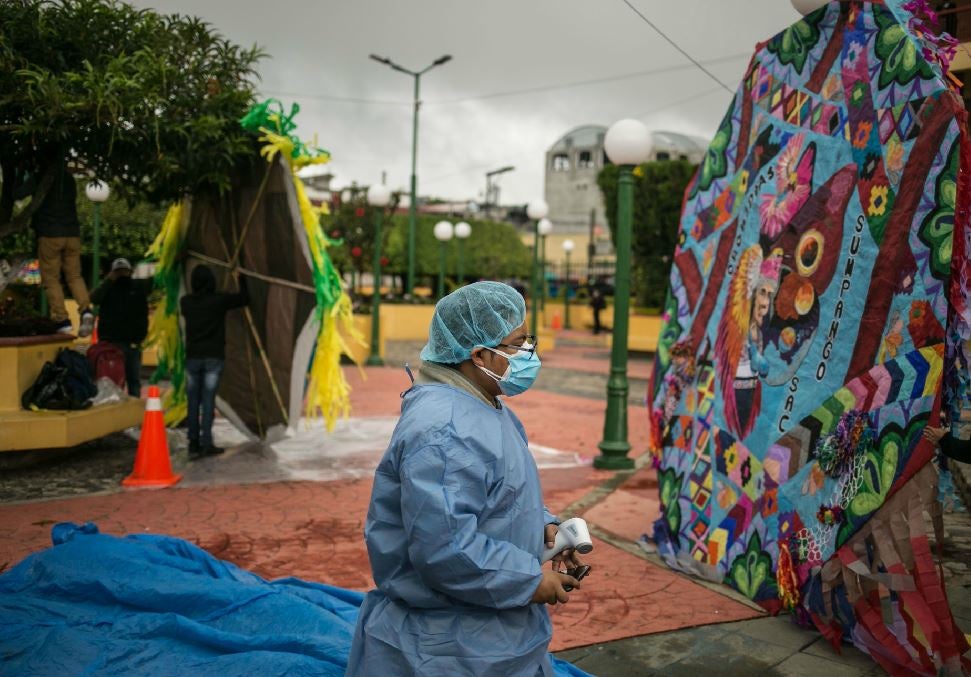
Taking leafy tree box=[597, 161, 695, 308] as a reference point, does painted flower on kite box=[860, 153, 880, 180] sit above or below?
below

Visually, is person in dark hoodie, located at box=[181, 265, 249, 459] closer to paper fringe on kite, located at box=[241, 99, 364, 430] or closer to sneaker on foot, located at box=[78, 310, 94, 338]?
paper fringe on kite, located at box=[241, 99, 364, 430]

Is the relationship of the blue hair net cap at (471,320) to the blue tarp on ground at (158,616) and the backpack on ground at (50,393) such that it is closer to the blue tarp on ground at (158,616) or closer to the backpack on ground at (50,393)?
the blue tarp on ground at (158,616)

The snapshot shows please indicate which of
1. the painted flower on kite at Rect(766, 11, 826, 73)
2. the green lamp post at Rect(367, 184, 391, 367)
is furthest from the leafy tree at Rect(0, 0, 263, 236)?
the green lamp post at Rect(367, 184, 391, 367)

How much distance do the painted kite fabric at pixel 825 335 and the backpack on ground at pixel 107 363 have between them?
17.4ft

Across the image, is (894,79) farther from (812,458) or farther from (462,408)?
(462,408)

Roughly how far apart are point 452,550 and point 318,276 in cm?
593

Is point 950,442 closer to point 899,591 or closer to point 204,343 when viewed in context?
point 899,591

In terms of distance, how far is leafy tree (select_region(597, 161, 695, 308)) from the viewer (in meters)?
23.7

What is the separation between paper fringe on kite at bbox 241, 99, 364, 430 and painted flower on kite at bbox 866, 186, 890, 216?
4531mm

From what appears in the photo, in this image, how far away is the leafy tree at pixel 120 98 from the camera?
22.4ft

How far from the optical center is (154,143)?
770cm

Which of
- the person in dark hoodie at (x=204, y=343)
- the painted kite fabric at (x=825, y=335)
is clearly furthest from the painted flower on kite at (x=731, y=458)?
the person in dark hoodie at (x=204, y=343)

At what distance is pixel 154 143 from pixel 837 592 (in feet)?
20.7

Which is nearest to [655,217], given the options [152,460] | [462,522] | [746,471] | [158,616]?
[152,460]
